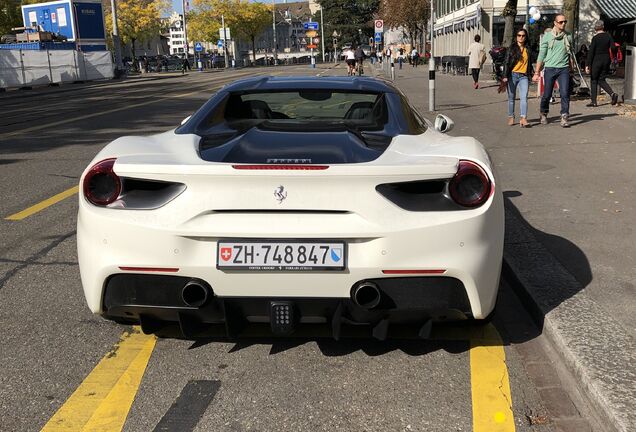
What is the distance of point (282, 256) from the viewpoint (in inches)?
114

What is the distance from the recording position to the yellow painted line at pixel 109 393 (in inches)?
110

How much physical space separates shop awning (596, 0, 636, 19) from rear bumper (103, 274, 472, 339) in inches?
1228

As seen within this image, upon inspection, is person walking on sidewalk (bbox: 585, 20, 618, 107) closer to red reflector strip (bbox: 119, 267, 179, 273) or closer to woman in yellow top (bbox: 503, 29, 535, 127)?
woman in yellow top (bbox: 503, 29, 535, 127)

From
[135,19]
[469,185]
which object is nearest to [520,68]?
[469,185]

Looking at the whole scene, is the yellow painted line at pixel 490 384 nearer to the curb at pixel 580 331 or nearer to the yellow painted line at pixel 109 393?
the curb at pixel 580 331

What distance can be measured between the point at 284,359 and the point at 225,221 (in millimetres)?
891

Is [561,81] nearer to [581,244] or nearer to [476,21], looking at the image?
[581,244]

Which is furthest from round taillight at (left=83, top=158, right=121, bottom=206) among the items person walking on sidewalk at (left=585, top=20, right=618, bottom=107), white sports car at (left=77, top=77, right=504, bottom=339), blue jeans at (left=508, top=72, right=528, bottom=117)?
person walking on sidewalk at (left=585, top=20, right=618, bottom=107)

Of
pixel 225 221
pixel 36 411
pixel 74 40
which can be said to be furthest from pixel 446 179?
pixel 74 40

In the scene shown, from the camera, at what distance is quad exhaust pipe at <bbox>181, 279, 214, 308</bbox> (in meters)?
2.96

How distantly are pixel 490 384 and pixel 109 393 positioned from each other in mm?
1721

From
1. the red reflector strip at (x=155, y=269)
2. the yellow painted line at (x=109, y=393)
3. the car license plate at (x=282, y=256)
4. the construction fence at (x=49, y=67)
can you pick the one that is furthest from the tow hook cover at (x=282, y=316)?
the construction fence at (x=49, y=67)

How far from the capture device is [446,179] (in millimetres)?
2959

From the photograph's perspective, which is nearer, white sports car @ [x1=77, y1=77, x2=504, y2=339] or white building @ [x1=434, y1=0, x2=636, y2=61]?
white sports car @ [x1=77, y1=77, x2=504, y2=339]
